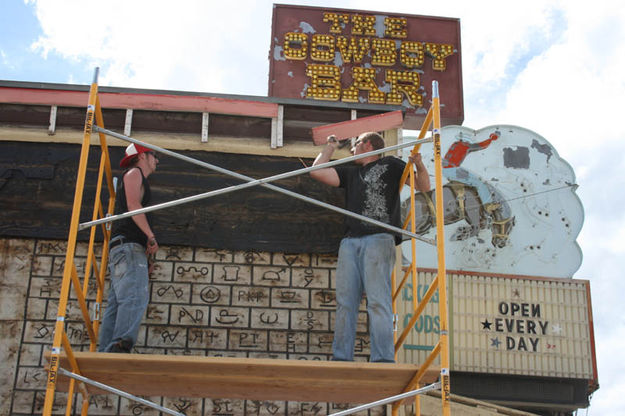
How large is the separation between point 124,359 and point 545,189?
2147 centimetres

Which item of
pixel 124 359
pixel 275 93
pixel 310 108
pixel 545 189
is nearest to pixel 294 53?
pixel 275 93

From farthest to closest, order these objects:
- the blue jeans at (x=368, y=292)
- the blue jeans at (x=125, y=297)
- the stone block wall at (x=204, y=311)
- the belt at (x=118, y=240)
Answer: the stone block wall at (x=204, y=311) < the belt at (x=118, y=240) < the blue jeans at (x=125, y=297) < the blue jeans at (x=368, y=292)

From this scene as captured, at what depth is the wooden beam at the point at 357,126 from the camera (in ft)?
28.2

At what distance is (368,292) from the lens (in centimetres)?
670

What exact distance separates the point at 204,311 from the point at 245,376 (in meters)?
2.60

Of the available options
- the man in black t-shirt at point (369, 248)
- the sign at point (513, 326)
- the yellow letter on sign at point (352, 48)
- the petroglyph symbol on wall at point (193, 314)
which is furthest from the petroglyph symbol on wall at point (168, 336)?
the yellow letter on sign at point (352, 48)

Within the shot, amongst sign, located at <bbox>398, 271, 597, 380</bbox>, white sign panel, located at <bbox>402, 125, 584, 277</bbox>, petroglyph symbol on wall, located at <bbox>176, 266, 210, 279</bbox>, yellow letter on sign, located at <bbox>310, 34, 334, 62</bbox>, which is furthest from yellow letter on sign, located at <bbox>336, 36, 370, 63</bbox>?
petroglyph symbol on wall, located at <bbox>176, 266, 210, 279</bbox>

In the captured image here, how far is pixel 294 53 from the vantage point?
75.2ft

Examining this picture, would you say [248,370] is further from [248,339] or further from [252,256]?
[252,256]

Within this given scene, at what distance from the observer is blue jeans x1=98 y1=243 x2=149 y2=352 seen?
6.70 metres

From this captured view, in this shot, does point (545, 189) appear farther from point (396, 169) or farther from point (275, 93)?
point (396, 169)

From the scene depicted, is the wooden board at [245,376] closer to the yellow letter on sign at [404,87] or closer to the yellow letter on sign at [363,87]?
the yellow letter on sign at [363,87]

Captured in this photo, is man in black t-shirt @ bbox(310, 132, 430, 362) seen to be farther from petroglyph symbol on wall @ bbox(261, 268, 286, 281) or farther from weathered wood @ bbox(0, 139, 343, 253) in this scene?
petroglyph symbol on wall @ bbox(261, 268, 286, 281)

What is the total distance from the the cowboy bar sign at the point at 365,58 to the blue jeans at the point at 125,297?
15596 mm
